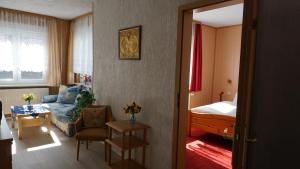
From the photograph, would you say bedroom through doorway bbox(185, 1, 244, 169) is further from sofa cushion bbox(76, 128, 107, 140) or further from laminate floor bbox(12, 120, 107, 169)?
laminate floor bbox(12, 120, 107, 169)

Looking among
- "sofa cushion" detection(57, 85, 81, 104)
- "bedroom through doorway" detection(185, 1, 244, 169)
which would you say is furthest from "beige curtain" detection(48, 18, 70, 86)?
"bedroom through doorway" detection(185, 1, 244, 169)

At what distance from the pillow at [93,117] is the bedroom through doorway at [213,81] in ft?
4.89

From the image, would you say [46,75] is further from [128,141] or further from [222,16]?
[222,16]

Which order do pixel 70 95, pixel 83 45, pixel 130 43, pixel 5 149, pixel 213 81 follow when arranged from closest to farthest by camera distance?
1. pixel 5 149
2. pixel 130 43
3. pixel 70 95
4. pixel 83 45
5. pixel 213 81

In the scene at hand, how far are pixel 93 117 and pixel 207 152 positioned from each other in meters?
1.94

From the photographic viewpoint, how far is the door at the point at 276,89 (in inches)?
54.1

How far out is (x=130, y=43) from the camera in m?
3.11

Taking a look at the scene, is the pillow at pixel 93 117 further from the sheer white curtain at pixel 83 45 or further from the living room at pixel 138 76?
the sheer white curtain at pixel 83 45

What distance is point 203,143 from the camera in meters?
4.00

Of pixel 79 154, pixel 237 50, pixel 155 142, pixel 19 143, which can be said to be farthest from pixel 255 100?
pixel 237 50

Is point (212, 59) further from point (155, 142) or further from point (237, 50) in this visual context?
point (155, 142)

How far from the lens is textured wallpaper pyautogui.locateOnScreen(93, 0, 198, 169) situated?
97.8 inches

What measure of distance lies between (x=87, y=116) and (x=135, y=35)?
1473mm

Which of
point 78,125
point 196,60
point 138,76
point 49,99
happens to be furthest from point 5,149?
point 196,60
